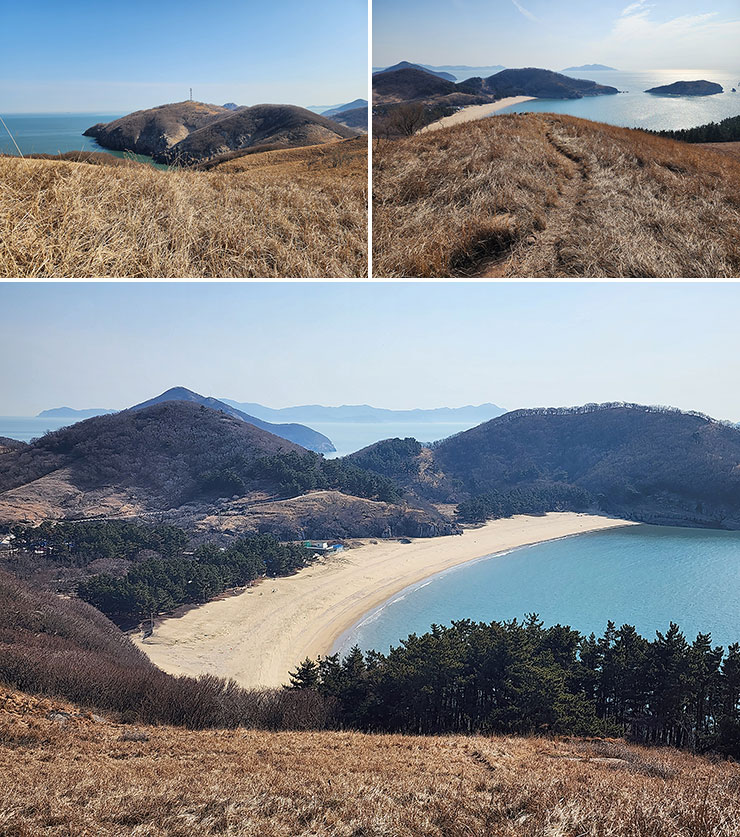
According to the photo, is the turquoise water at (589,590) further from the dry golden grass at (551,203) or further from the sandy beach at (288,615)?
the dry golden grass at (551,203)

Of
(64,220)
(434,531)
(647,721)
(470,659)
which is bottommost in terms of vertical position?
(434,531)

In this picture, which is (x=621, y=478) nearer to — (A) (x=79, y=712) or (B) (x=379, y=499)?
(B) (x=379, y=499)

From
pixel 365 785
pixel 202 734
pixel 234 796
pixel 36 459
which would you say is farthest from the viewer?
pixel 36 459

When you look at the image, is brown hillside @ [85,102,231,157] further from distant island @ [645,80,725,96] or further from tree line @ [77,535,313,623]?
tree line @ [77,535,313,623]

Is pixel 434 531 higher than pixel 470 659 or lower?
lower

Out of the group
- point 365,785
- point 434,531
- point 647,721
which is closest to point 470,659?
point 647,721

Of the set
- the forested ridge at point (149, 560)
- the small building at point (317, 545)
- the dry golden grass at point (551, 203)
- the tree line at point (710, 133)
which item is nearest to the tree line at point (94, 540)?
the forested ridge at point (149, 560)
